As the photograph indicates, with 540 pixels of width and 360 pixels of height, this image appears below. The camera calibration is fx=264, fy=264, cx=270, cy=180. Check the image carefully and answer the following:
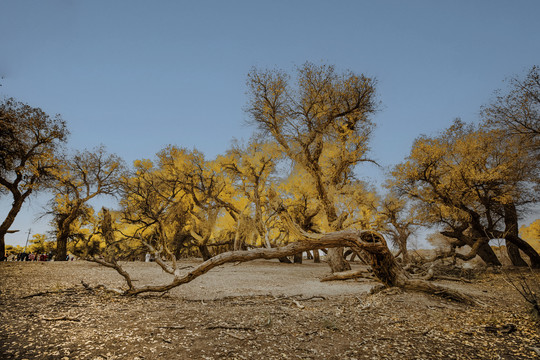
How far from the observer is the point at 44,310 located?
548cm

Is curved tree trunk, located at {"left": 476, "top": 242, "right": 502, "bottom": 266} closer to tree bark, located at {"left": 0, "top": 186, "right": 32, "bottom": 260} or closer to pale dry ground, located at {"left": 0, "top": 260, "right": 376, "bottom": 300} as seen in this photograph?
pale dry ground, located at {"left": 0, "top": 260, "right": 376, "bottom": 300}

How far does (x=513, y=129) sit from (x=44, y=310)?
64.6 feet

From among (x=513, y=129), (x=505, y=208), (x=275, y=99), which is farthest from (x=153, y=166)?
(x=505, y=208)

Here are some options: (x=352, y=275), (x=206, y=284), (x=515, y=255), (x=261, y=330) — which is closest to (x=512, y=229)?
(x=515, y=255)

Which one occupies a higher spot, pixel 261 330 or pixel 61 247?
pixel 61 247

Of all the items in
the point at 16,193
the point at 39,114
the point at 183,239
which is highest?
the point at 39,114

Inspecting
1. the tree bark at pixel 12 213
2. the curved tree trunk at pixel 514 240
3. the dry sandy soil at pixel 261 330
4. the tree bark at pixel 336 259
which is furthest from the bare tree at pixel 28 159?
the curved tree trunk at pixel 514 240

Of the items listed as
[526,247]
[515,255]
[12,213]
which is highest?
[12,213]

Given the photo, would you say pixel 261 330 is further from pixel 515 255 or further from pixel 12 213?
pixel 515 255

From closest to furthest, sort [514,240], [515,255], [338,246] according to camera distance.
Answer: [338,246] → [514,240] → [515,255]

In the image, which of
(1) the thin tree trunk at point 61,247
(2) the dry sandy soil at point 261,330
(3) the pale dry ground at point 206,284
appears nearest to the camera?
(2) the dry sandy soil at point 261,330

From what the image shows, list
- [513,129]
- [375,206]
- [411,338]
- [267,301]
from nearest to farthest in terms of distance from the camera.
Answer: [411,338] < [267,301] < [513,129] < [375,206]

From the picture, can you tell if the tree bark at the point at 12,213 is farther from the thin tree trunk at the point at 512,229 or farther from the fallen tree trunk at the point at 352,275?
the thin tree trunk at the point at 512,229

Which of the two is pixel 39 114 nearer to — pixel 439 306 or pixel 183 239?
pixel 183 239
